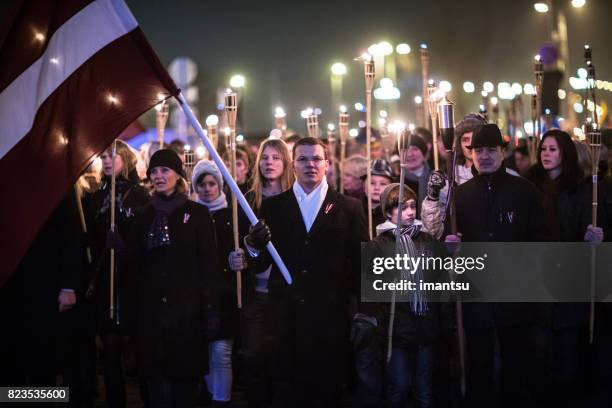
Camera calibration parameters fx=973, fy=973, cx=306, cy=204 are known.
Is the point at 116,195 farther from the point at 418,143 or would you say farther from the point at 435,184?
the point at 418,143

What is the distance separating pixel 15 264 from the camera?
5992mm

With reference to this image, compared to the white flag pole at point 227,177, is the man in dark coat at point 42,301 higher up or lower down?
lower down

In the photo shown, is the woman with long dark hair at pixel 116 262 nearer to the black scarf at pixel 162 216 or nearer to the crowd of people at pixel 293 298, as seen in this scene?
the crowd of people at pixel 293 298

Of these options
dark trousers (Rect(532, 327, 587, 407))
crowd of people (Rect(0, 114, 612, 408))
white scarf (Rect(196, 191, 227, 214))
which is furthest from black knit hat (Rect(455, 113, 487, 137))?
white scarf (Rect(196, 191, 227, 214))

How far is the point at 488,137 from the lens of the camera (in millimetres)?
7789

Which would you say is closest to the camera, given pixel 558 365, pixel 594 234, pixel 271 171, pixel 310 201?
pixel 310 201

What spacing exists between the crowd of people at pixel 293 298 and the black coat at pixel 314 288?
0.01 meters

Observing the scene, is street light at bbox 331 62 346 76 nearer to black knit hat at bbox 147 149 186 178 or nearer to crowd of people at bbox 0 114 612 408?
crowd of people at bbox 0 114 612 408

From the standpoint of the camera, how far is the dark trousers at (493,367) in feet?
24.6

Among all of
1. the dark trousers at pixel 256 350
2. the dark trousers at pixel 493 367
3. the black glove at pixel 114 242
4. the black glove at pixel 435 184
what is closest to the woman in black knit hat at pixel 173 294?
the black glove at pixel 114 242

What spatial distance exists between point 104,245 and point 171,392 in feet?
5.20

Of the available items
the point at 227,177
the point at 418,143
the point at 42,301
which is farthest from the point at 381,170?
the point at 42,301

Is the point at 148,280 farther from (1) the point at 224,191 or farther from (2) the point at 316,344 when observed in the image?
(1) the point at 224,191

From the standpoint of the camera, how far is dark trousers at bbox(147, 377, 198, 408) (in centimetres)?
755
